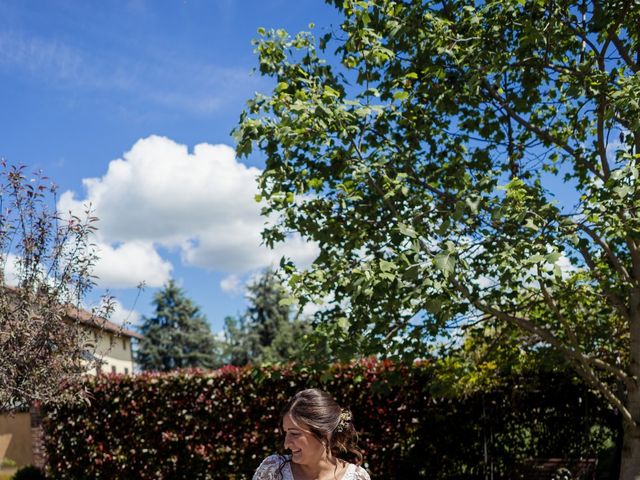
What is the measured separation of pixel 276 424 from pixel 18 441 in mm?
9836

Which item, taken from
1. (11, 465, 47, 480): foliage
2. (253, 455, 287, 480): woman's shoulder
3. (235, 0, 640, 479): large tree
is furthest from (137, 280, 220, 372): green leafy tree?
(253, 455, 287, 480): woman's shoulder

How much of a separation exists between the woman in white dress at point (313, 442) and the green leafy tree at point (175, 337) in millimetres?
40795

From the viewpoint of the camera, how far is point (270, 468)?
3979 millimetres

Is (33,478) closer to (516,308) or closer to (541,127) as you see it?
(516,308)

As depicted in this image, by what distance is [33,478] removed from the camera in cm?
1422

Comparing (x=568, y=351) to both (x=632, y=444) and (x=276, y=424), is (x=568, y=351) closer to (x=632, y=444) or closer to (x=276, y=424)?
(x=632, y=444)

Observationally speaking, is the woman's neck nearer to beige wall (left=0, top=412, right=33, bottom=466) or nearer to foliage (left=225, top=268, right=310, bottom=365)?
beige wall (left=0, top=412, right=33, bottom=466)

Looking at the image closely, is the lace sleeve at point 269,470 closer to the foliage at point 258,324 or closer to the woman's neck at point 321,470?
the woman's neck at point 321,470

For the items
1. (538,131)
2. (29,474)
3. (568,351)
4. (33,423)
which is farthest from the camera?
(33,423)

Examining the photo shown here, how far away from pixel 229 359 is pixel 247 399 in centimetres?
2820

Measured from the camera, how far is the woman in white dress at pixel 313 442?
3.81 meters

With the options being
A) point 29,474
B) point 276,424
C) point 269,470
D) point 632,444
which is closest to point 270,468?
point 269,470

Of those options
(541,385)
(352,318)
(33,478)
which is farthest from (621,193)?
(33,478)

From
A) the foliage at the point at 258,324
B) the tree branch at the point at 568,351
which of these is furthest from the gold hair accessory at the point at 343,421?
the foliage at the point at 258,324
